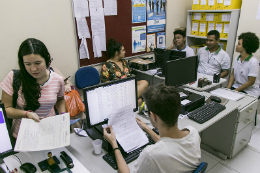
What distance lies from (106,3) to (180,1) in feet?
6.02

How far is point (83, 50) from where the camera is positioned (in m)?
3.02

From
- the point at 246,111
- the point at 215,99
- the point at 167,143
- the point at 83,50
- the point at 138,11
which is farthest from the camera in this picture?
the point at 138,11

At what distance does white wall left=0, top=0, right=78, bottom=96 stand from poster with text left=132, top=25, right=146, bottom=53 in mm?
1160

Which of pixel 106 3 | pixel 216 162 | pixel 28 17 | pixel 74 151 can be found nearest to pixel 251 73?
pixel 216 162

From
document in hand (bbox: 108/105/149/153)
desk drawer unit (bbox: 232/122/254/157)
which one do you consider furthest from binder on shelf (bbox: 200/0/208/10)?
document in hand (bbox: 108/105/149/153)

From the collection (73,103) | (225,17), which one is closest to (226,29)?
(225,17)

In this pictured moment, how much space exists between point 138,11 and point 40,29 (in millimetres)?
1723

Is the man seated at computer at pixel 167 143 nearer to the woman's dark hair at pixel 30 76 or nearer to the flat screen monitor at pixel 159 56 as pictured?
the woman's dark hair at pixel 30 76

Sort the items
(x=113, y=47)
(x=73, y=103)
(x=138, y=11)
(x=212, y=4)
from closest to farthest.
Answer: (x=73, y=103), (x=113, y=47), (x=138, y=11), (x=212, y=4)

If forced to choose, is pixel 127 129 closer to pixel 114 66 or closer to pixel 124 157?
pixel 124 157

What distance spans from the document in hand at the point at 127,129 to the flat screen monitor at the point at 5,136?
0.57m

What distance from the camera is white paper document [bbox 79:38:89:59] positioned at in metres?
2.96

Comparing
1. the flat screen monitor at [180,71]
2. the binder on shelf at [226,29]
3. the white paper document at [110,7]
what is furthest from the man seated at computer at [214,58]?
the white paper document at [110,7]

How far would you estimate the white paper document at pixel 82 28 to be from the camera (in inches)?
112
